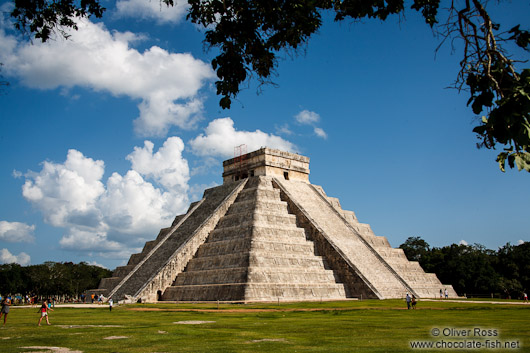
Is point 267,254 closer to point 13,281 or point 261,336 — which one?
point 261,336

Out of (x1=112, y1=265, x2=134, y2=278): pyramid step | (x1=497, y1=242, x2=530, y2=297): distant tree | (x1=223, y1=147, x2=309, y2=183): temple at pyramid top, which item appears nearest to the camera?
(x1=112, y1=265, x2=134, y2=278): pyramid step

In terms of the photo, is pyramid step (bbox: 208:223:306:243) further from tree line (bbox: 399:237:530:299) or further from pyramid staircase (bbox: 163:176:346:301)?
tree line (bbox: 399:237:530:299)

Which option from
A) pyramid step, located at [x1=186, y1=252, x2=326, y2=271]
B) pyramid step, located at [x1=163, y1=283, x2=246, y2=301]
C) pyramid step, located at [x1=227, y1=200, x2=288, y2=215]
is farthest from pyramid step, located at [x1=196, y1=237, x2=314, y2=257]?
pyramid step, located at [x1=227, y1=200, x2=288, y2=215]

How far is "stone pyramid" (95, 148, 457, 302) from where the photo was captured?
1065 inches

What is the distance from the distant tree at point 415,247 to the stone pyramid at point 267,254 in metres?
26.9

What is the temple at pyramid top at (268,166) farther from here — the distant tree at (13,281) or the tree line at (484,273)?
the distant tree at (13,281)

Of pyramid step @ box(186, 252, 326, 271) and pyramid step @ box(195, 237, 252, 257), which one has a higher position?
pyramid step @ box(195, 237, 252, 257)

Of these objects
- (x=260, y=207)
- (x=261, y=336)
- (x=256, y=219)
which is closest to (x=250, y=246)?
(x=256, y=219)

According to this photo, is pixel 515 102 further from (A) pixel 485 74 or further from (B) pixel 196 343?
(B) pixel 196 343

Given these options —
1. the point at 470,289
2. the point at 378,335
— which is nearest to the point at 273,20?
the point at 378,335

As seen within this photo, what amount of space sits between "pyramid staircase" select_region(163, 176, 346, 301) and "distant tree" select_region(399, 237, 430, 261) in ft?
116

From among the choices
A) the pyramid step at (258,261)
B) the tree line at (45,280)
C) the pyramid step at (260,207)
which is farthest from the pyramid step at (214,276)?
the tree line at (45,280)

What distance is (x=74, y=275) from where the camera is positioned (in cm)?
7644

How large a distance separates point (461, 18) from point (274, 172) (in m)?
34.8
